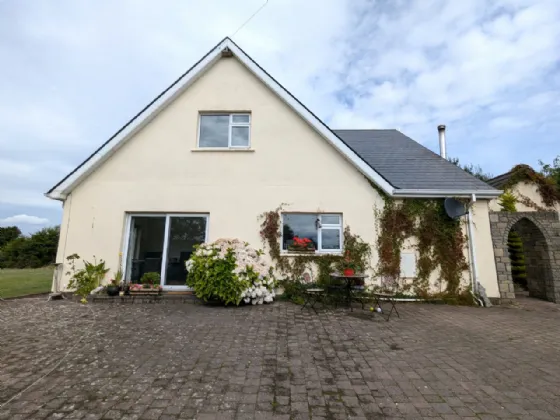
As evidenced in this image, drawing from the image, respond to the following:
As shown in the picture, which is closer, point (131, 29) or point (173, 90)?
point (131, 29)

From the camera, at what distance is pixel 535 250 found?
891cm

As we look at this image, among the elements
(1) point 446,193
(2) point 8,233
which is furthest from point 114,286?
(2) point 8,233

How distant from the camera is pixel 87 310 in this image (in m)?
6.37

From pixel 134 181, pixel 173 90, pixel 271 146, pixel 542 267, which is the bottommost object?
pixel 542 267

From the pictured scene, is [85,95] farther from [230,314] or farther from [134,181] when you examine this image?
[230,314]

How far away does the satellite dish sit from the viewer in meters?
7.79

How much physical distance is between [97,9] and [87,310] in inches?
310

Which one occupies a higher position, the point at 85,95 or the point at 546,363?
the point at 85,95

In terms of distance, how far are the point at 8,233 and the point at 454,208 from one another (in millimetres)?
34999

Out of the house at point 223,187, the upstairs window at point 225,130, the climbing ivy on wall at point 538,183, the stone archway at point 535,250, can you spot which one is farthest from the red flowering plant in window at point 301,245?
the climbing ivy on wall at point 538,183

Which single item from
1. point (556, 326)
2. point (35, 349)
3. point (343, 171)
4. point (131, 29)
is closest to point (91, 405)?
point (35, 349)

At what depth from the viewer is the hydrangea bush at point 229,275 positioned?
261 inches

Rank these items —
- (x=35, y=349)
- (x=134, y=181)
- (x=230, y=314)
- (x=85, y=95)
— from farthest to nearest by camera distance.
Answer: (x=85, y=95) < (x=134, y=181) < (x=230, y=314) < (x=35, y=349)

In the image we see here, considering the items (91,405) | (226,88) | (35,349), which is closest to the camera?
(91,405)
